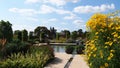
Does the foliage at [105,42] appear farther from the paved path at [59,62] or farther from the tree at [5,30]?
the tree at [5,30]

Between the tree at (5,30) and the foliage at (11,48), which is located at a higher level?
the tree at (5,30)

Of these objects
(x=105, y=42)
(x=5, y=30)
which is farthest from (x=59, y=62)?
(x=5, y=30)

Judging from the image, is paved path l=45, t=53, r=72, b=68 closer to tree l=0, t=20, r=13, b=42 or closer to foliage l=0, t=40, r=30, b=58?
foliage l=0, t=40, r=30, b=58

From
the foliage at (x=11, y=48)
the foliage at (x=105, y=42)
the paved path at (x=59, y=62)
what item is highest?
the foliage at (x=105, y=42)

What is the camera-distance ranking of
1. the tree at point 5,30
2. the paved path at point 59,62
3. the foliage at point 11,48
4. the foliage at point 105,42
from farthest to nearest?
1. the tree at point 5,30
2. the foliage at point 11,48
3. the paved path at point 59,62
4. the foliage at point 105,42

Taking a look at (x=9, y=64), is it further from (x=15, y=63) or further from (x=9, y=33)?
(x=9, y=33)

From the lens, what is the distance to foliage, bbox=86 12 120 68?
578 cm

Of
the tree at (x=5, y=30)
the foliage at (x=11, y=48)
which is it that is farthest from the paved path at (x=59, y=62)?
the tree at (x=5, y=30)

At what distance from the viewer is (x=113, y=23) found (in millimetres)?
6949

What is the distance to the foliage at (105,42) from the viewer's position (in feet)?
19.0

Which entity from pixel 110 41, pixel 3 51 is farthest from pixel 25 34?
pixel 110 41

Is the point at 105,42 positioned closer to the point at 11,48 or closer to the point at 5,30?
the point at 11,48

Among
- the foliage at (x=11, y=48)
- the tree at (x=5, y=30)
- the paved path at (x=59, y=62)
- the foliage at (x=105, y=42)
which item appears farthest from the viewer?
the tree at (x=5, y=30)

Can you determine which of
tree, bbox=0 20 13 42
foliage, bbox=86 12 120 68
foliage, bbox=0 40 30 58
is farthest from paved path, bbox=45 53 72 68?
tree, bbox=0 20 13 42
